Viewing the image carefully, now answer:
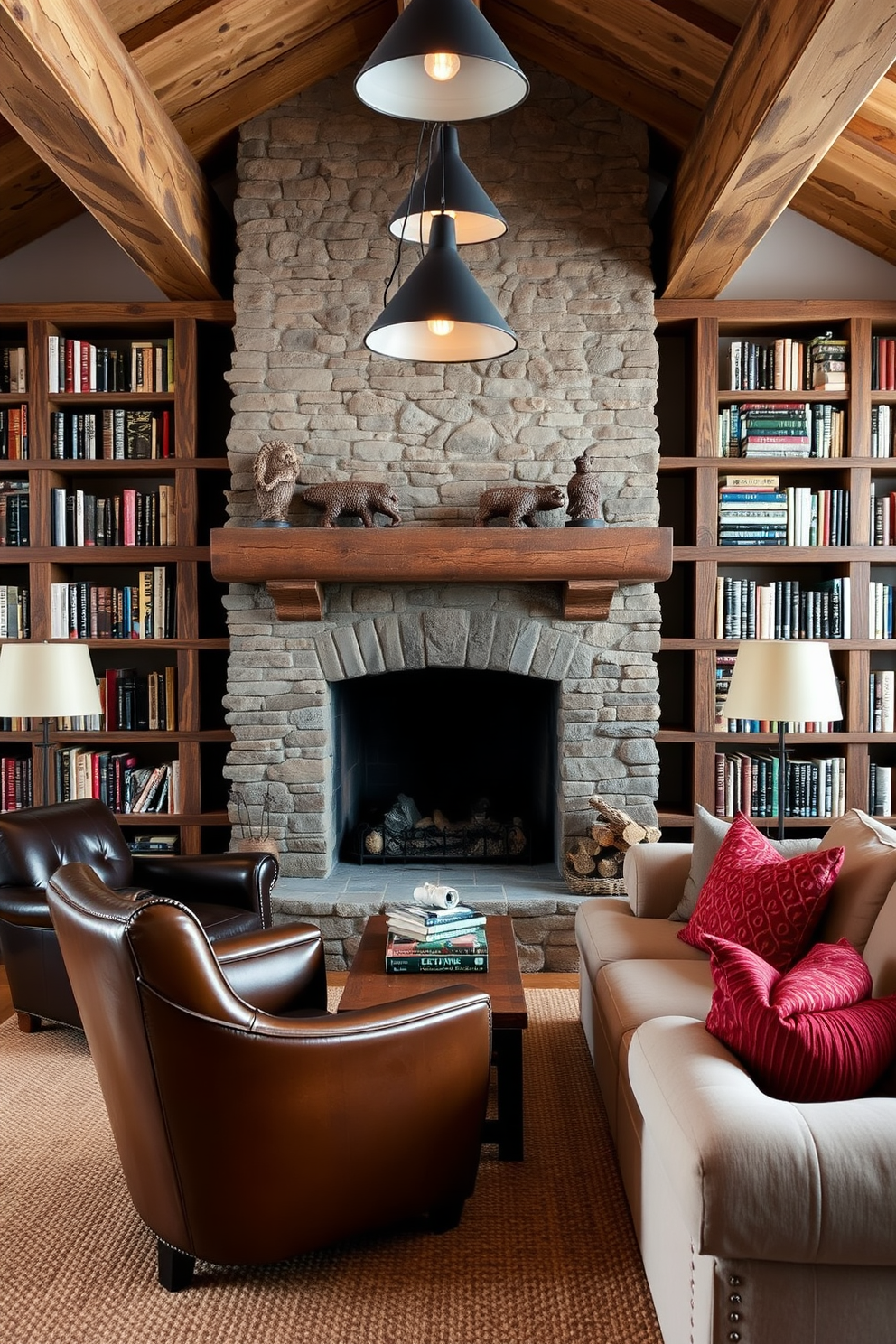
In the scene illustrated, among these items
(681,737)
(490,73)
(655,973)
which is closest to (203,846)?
(681,737)

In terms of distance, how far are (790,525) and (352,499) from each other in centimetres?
195

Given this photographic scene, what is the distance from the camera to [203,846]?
4867 millimetres

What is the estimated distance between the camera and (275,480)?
430cm

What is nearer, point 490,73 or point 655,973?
point 490,73

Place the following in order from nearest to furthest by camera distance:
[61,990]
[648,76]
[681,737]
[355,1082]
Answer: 1. [355,1082]
2. [61,990]
3. [648,76]
4. [681,737]

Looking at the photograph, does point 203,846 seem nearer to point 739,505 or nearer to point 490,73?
point 739,505

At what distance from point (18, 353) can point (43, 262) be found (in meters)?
0.48

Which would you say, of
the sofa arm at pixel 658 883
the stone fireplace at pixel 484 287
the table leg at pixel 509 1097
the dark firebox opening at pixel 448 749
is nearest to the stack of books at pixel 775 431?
the stone fireplace at pixel 484 287

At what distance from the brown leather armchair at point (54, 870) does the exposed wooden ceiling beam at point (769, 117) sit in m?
2.77

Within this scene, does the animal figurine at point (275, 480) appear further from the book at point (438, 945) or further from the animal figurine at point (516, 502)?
the book at point (438, 945)

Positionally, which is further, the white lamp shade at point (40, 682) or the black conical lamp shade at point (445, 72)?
the white lamp shade at point (40, 682)

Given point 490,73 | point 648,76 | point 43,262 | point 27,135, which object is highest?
point 648,76

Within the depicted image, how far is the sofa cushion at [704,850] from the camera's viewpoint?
314 cm

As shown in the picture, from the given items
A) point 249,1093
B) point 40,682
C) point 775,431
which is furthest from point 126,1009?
point 775,431
